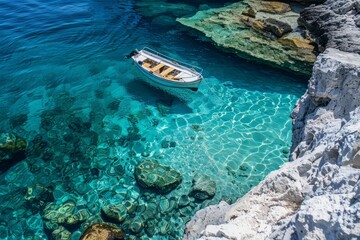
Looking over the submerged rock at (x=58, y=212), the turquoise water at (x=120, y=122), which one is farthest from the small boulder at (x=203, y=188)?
the submerged rock at (x=58, y=212)

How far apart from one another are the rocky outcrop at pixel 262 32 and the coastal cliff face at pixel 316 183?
450 inches

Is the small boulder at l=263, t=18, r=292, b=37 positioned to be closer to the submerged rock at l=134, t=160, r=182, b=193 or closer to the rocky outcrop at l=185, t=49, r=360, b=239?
the rocky outcrop at l=185, t=49, r=360, b=239

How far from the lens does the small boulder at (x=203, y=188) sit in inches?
561

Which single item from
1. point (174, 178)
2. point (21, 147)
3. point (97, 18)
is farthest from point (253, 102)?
point (97, 18)

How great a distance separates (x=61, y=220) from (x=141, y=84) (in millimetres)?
11783

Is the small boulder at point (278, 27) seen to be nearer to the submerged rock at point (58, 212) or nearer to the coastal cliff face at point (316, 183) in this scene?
the coastal cliff face at point (316, 183)

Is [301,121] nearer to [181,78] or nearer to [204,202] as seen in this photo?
[204,202]

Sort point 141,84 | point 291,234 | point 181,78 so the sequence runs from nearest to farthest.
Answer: point 291,234 → point 181,78 → point 141,84

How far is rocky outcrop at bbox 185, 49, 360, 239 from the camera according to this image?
4715mm

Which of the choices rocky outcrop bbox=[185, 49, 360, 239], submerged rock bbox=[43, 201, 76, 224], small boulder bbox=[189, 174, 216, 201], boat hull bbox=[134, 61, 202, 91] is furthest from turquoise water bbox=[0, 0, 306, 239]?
rocky outcrop bbox=[185, 49, 360, 239]

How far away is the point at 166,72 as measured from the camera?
20.3 m

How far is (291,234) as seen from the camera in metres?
5.20

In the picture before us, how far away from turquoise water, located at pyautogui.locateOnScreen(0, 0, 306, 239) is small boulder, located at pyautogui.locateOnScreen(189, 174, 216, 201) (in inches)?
12.1

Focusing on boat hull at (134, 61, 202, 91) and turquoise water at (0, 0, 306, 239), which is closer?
turquoise water at (0, 0, 306, 239)
